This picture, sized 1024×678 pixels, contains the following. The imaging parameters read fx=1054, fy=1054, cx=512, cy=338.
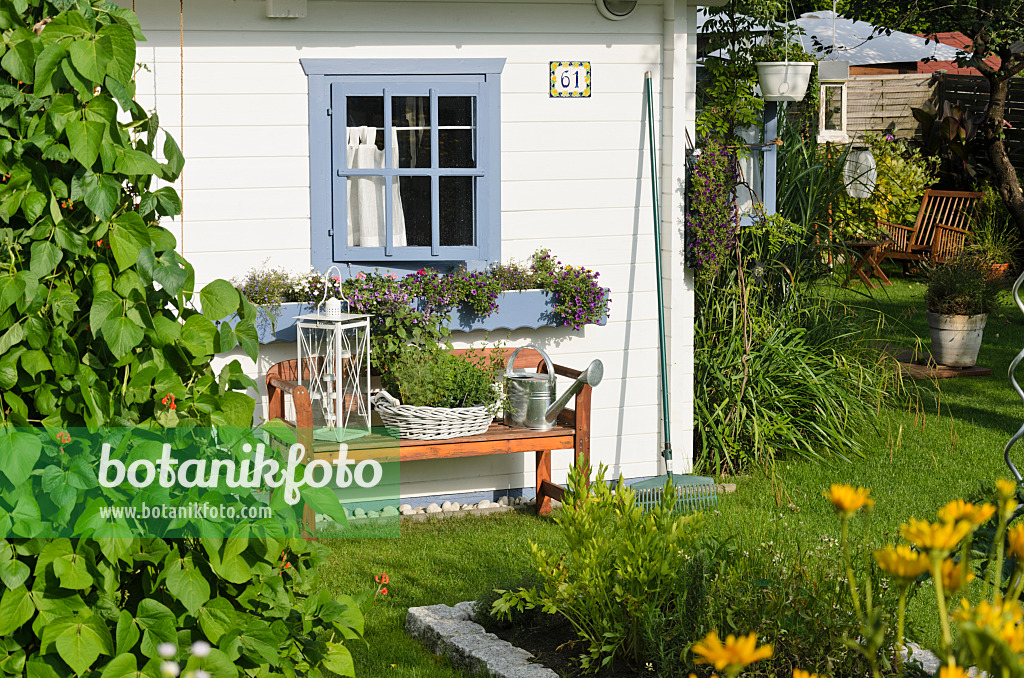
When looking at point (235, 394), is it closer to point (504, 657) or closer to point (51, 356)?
point (51, 356)

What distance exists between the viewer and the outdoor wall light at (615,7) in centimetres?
587

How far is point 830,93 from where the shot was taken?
10.4m

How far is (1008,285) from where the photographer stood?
11844 mm

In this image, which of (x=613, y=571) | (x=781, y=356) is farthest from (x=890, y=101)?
(x=613, y=571)

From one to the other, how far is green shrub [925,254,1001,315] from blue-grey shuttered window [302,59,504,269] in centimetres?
486

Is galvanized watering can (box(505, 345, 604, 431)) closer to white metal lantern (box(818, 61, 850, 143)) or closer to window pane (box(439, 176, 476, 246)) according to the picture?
window pane (box(439, 176, 476, 246))

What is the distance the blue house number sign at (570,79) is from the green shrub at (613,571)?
3020 mm

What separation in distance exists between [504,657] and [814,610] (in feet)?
3.35

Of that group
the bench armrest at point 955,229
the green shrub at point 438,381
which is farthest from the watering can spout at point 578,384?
the bench armrest at point 955,229

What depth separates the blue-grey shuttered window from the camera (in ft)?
18.3

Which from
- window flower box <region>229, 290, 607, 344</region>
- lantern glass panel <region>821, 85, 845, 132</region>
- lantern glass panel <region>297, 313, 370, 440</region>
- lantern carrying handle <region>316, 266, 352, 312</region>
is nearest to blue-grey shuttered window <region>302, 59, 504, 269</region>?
lantern carrying handle <region>316, 266, 352, 312</region>

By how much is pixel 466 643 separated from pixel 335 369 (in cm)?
204

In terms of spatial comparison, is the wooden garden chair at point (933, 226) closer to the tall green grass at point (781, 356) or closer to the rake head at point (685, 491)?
the tall green grass at point (781, 356)

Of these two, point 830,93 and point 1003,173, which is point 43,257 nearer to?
point 830,93
